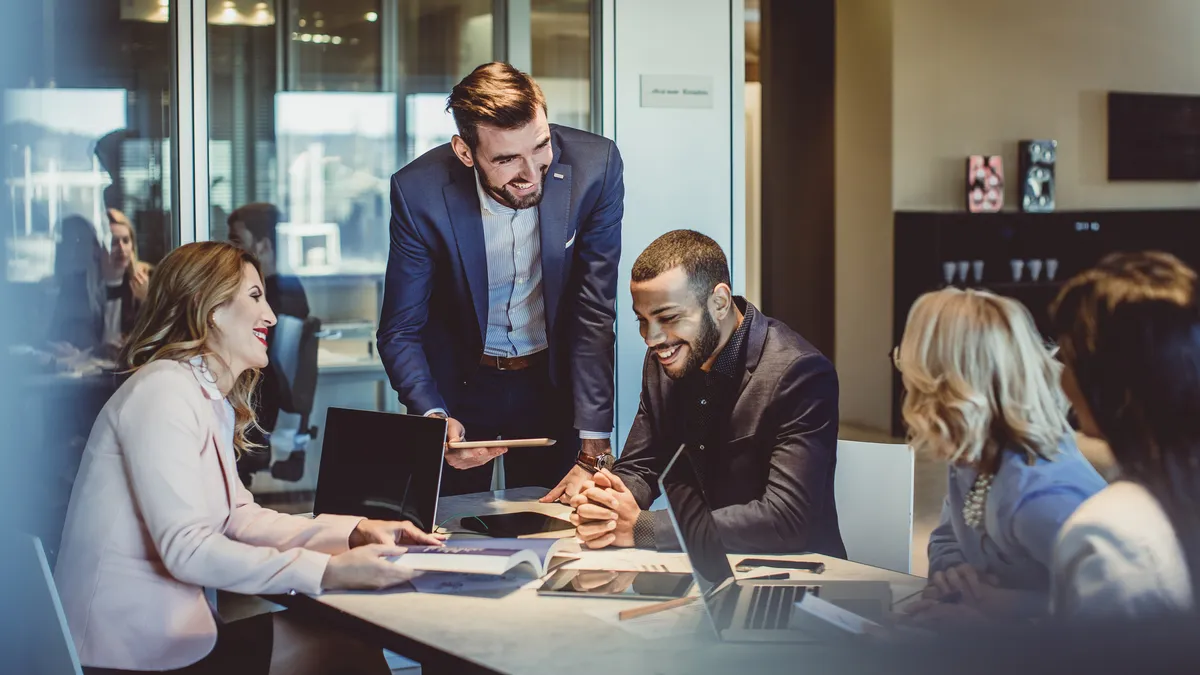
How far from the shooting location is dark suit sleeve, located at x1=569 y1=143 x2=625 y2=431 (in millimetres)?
2480

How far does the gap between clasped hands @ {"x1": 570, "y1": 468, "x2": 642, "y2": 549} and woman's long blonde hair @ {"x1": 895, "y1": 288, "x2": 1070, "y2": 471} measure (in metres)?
0.78

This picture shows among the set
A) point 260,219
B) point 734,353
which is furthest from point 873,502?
point 260,219

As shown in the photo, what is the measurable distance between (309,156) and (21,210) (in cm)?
305

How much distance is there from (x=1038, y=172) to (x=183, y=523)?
47.7 inches

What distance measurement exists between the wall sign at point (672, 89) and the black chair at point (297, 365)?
55.5 inches

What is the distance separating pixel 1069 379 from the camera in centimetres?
87

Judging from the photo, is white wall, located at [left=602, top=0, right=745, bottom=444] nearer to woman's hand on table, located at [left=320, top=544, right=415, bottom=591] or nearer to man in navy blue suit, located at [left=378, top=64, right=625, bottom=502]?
man in navy blue suit, located at [left=378, top=64, right=625, bottom=502]

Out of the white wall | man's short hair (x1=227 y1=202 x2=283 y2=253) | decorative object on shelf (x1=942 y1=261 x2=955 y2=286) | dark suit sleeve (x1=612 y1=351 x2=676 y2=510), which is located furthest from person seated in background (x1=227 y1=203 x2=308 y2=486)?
decorative object on shelf (x1=942 y1=261 x2=955 y2=286)

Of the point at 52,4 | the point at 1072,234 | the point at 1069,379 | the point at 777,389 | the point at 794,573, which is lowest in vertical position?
the point at 794,573

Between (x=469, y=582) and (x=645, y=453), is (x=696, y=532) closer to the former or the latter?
(x=469, y=582)

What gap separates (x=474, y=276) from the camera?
8.06ft

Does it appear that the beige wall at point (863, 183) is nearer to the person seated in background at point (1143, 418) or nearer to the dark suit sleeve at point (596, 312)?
the dark suit sleeve at point (596, 312)

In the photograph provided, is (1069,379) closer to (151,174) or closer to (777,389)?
(777,389)

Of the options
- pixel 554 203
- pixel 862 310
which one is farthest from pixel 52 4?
pixel 862 310
